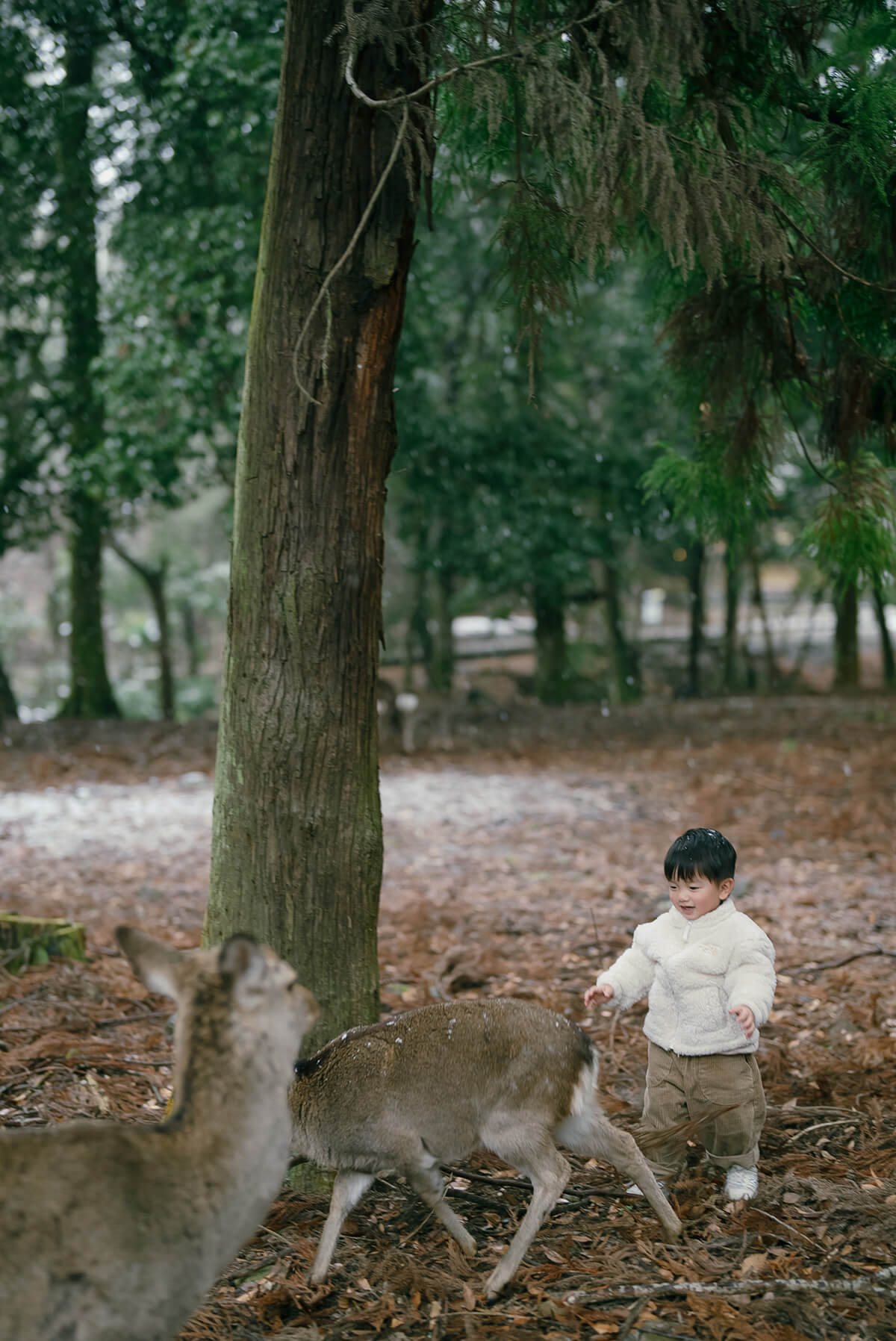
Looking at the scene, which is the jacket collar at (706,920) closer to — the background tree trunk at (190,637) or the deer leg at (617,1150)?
the deer leg at (617,1150)

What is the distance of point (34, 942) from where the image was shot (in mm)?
6094

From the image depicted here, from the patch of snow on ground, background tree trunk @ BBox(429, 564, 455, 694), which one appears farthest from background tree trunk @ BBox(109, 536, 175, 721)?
the patch of snow on ground

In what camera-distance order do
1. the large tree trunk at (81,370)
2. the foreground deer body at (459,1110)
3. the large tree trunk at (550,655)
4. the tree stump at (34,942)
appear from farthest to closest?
the large tree trunk at (550,655), the large tree trunk at (81,370), the tree stump at (34,942), the foreground deer body at (459,1110)

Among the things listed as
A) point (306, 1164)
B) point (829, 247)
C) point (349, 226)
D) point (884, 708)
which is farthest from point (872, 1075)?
point (884, 708)

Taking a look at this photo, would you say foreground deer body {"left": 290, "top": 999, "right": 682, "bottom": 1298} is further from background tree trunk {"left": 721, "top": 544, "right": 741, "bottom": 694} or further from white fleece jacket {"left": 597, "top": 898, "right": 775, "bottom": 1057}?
background tree trunk {"left": 721, "top": 544, "right": 741, "bottom": 694}

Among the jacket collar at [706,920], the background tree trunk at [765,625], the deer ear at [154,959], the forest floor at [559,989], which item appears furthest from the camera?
the background tree trunk at [765,625]

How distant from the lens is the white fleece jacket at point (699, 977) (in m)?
3.73

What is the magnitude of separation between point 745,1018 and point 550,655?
673 inches

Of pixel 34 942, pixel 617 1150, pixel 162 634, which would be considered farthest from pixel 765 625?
pixel 617 1150

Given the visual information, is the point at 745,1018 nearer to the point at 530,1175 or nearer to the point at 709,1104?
the point at 709,1104

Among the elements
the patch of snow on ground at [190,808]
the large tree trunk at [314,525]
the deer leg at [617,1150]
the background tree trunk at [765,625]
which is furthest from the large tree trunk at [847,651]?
the deer leg at [617,1150]

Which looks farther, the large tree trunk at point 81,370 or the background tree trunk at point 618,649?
the background tree trunk at point 618,649

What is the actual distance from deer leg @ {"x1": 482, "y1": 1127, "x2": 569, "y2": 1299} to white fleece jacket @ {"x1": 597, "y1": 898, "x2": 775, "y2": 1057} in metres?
0.70

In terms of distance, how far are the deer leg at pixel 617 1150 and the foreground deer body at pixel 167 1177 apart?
1.11 meters
